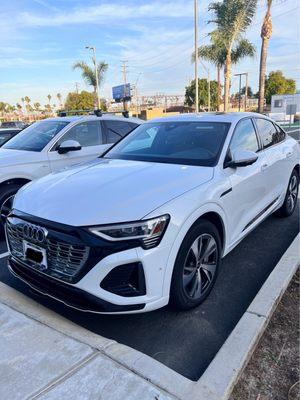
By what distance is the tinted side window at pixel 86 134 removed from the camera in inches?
232

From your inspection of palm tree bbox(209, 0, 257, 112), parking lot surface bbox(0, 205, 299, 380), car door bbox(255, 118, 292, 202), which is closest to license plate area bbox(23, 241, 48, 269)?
parking lot surface bbox(0, 205, 299, 380)

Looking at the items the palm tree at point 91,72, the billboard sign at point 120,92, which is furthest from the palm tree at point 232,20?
the billboard sign at point 120,92

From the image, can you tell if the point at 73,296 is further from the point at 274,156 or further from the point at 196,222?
the point at 274,156

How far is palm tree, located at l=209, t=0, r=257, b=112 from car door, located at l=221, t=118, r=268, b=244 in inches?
943

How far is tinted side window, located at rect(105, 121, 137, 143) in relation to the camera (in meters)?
6.54

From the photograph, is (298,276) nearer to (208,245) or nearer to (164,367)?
(208,245)

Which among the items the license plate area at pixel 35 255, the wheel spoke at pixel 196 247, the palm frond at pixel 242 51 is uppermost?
the palm frond at pixel 242 51

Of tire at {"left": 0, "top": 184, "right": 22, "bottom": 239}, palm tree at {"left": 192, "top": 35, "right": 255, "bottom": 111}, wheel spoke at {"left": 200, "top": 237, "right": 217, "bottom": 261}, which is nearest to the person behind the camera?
wheel spoke at {"left": 200, "top": 237, "right": 217, "bottom": 261}

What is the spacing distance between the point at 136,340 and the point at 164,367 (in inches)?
20.8

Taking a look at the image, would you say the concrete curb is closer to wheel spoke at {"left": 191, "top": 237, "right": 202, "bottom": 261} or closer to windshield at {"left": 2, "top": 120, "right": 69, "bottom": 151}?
wheel spoke at {"left": 191, "top": 237, "right": 202, "bottom": 261}

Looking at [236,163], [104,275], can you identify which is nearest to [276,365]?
[104,275]

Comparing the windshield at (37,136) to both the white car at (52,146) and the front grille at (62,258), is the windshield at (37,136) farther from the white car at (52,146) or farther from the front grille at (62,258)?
the front grille at (62,258)

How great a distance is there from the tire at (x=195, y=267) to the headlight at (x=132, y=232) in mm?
335

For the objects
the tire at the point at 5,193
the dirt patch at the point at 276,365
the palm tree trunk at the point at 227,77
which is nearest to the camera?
the dirt patch at the point at 276,365
